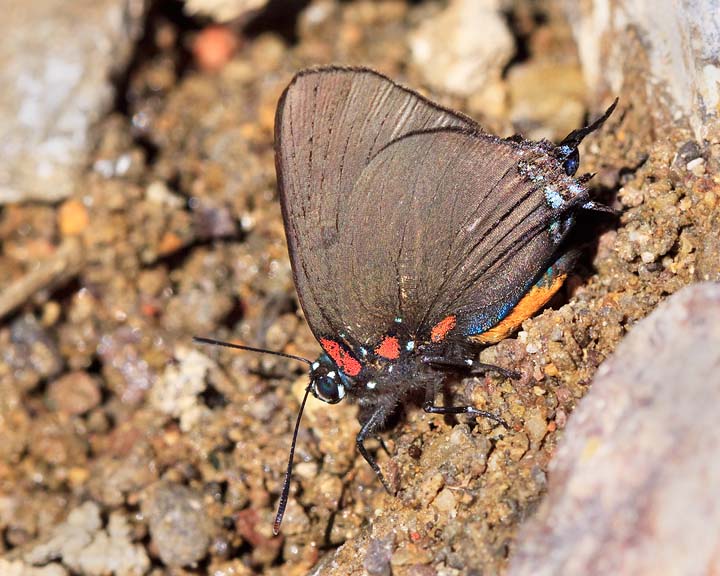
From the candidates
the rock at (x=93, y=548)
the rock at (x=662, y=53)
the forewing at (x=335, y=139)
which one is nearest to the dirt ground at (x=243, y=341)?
the rock at (x=93, y=548)

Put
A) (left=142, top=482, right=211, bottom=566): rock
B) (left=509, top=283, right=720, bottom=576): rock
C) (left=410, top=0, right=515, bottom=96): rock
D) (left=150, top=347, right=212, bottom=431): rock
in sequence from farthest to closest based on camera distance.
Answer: (left=410, top=0, right=515, bottom=96): rock → (left=150, top=347, right=212, bottom=431): rock → (left=142, top=482, right=211, bottom=566): rock → (left=509, top=283, right=720, bottom=576): rock

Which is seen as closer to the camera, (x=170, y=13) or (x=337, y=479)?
(x=337, y=479)

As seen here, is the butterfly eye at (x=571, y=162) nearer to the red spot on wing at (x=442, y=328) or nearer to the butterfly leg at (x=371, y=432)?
the red spot on wing at (x=442, y=328)

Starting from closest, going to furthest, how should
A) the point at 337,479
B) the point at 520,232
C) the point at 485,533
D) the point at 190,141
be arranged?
the point at 485,533 → the point at 520,232 → the point at 337,479 → the point at 190,141

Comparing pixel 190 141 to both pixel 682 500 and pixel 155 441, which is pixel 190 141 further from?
pixel 682 500

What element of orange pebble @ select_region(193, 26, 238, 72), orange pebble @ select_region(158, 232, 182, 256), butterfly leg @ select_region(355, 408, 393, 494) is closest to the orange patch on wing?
butterfly leg @ select_region(355, 408, 393, 494)

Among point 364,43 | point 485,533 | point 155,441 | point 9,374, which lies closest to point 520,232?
point 485,533

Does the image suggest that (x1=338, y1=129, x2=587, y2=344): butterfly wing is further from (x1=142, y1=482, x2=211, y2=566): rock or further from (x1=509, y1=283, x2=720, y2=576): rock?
(x1=142, y1=482, x2=211, y2=566): rock
